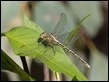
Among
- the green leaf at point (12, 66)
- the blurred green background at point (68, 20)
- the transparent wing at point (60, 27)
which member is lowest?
the blurred green background at point (68, 20)

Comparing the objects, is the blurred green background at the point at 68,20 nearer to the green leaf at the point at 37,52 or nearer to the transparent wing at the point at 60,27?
the transparent wing at the point at 60,27

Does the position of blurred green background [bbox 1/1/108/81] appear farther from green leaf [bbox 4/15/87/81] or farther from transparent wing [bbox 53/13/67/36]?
green leaf [bbox 4/15/87/81]

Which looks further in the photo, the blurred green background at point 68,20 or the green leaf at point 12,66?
the blurred green background at point 68,20

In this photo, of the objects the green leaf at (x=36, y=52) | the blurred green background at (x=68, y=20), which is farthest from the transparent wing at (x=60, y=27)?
the green leaf at (x=36, y=52)

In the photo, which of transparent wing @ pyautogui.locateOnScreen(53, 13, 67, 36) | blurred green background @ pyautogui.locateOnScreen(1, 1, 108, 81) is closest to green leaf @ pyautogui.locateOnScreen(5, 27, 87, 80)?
transparent wing @ pyautogui.locateOnScreen(53, 13, 67, 36)

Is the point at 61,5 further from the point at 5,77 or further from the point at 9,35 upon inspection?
the point at 9,35

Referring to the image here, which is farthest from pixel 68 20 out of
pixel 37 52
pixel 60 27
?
pixel 37 52

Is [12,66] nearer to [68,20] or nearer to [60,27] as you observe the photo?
[60,27]

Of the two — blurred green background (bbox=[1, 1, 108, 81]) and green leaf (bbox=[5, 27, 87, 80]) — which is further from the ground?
green leaf (bbox=[5, 27, 87, 80])

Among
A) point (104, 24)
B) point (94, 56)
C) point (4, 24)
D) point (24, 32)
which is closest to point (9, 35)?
point (24, 32)

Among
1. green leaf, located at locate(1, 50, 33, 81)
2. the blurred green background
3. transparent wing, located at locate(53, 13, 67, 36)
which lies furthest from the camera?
the blurred green background
